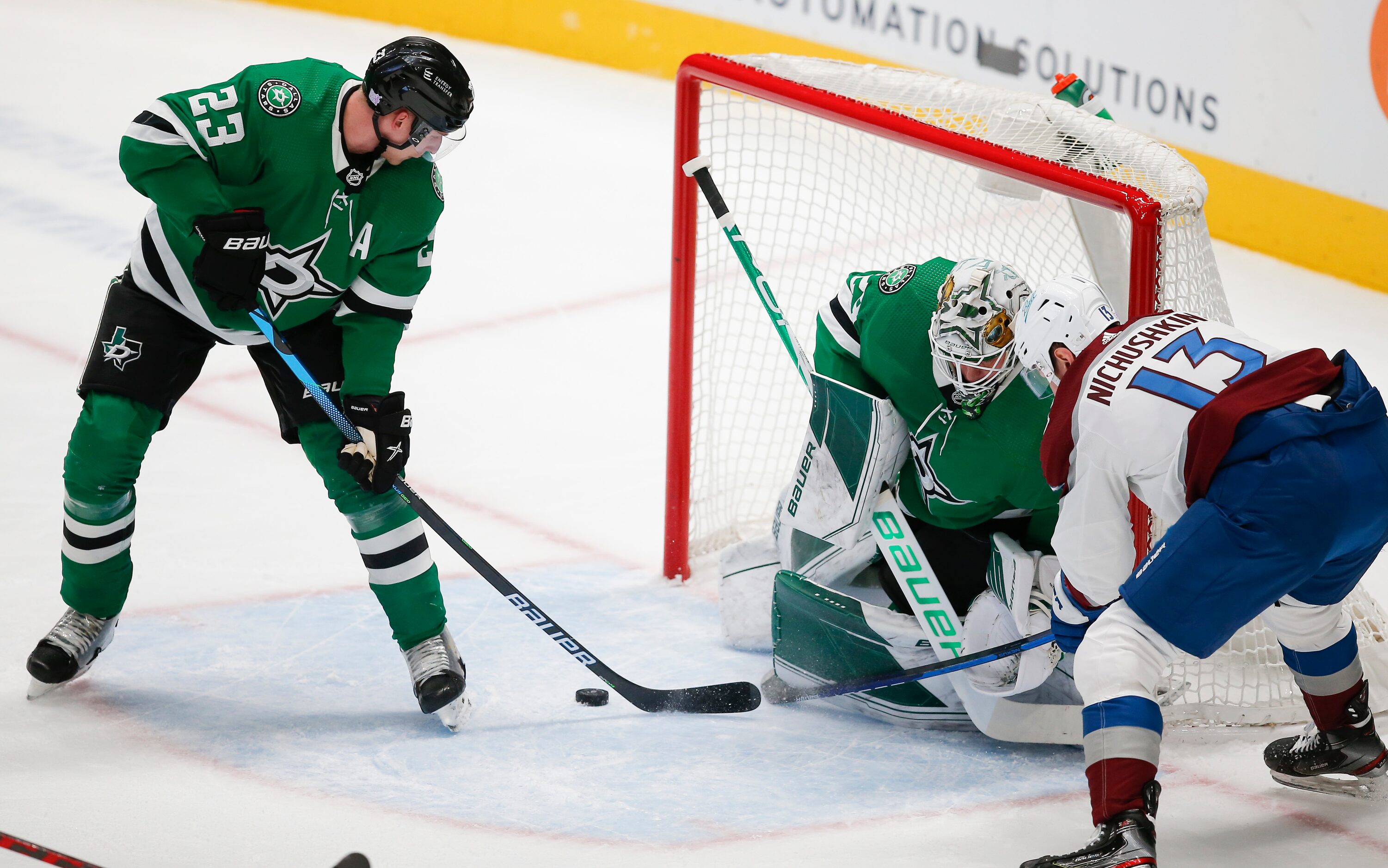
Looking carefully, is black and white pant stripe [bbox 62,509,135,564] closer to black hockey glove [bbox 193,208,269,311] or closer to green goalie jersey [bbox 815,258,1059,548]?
black hockey glove [bbox 193,208,269,311]

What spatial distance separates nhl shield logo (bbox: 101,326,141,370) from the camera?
107 inches

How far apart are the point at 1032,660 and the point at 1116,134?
3.12 ft

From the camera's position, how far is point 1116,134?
283cm

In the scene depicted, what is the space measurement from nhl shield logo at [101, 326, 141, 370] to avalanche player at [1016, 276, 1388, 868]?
151 cm

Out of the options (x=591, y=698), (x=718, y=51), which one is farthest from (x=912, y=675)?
(x=718, y=51)

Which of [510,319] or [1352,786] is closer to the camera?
[1352,786]

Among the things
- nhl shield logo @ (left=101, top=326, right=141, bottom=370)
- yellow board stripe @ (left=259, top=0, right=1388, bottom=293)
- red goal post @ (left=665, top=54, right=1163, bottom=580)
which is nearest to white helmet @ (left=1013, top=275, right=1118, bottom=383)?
red goal post @ (left=665, top=54, right=1163, bottom=580)

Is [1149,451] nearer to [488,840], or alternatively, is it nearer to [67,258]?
[488,840]

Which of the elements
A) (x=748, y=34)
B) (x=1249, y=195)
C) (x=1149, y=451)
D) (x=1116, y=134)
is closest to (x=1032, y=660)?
(x=1149, y=451)

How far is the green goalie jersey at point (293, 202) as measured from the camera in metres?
2.60

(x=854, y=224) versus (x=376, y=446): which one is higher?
(x=854, y=224)

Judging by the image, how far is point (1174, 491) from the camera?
7.47 feet

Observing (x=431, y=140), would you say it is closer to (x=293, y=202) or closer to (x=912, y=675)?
(x=293, y=202)

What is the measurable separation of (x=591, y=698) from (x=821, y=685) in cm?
44
